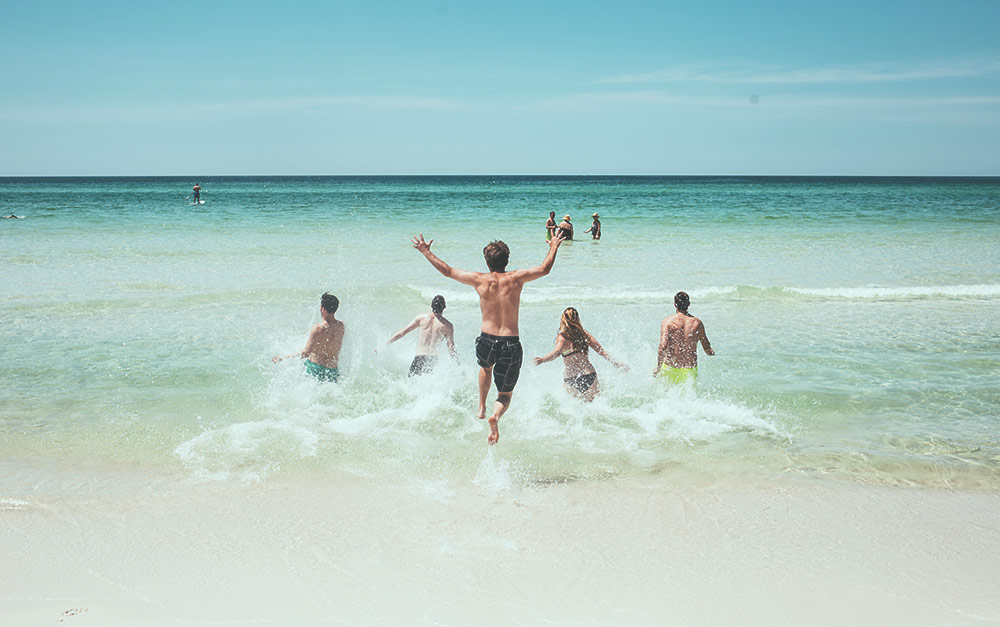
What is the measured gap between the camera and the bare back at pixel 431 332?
796 centimetres

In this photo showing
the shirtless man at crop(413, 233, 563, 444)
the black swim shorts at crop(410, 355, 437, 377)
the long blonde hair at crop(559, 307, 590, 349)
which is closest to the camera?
the shirtless man at crop(413, 233, 563, 444)

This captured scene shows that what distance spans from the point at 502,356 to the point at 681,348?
265cm

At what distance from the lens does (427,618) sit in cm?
355

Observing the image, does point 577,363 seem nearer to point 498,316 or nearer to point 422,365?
point 422,365

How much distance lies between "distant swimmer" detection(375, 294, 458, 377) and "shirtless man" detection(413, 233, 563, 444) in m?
2.30

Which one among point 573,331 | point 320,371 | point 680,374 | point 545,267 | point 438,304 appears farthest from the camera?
point 438,304

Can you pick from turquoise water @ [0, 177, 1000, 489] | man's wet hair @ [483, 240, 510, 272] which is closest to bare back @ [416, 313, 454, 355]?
turquoise water @ [0, 177, 1000, 489]

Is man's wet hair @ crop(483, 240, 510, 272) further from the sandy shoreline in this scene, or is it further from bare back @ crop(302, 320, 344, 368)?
bare back @ crop(302, 320, 344, 368)

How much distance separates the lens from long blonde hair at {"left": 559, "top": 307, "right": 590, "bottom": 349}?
7.05 metres

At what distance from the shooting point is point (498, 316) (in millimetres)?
5508

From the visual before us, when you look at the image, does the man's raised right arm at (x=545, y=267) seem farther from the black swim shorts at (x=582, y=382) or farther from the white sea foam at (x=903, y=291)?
the white sea foam at (x=903, y=291)

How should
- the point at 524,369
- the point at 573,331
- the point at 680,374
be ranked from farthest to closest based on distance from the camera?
the point at 524,369 → the point at 680,374 → the point at 573,331

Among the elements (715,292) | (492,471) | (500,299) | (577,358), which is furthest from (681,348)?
(715,292)

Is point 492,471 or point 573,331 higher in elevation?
point 573,331
